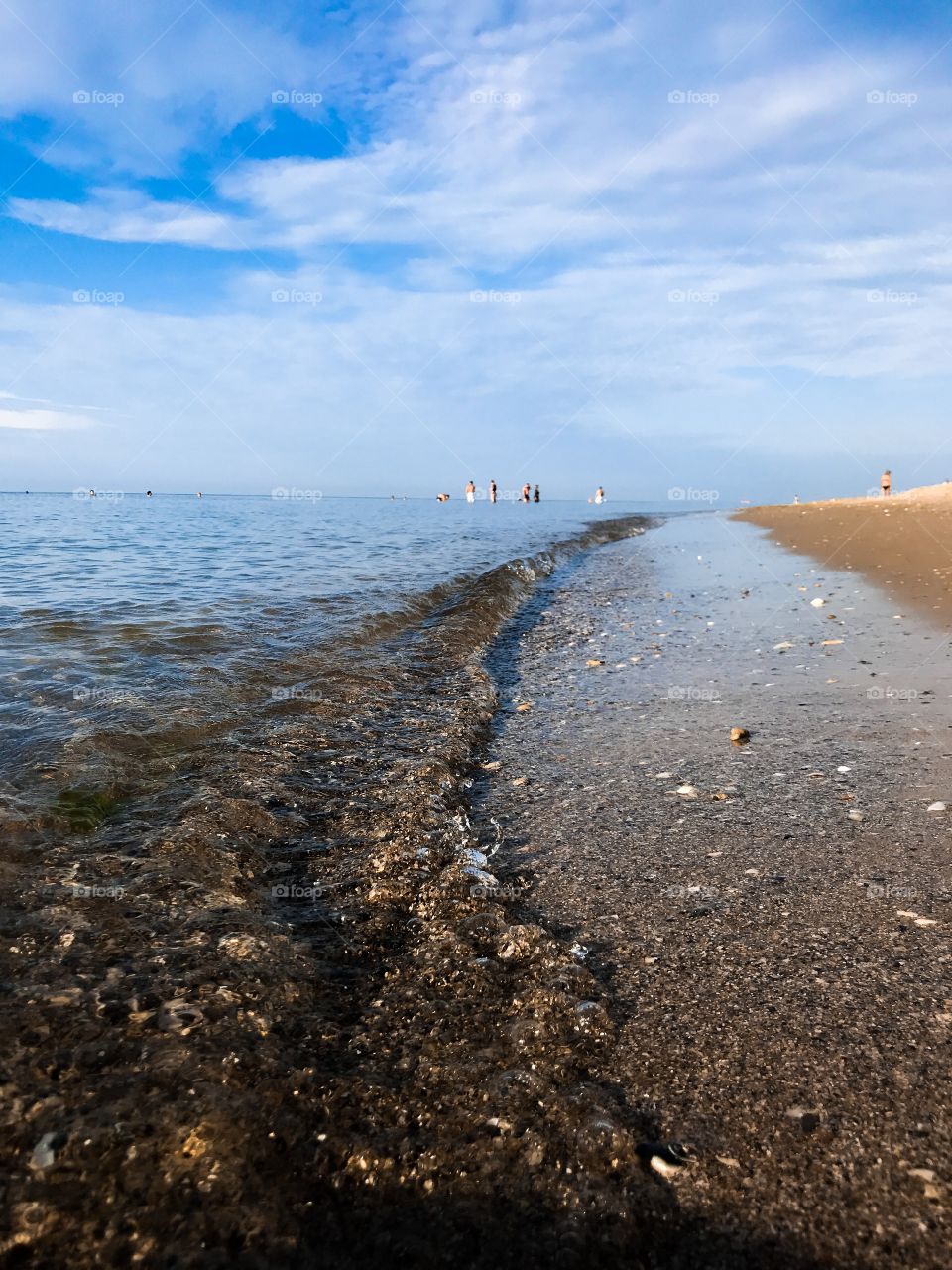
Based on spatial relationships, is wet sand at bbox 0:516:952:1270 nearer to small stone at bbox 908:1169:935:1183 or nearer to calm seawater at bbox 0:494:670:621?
small stone at bbox 908:1169:935:1183

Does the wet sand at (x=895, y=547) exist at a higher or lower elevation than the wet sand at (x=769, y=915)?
higher

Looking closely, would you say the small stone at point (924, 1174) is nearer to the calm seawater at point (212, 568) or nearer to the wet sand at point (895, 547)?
the wet sand at point (895, 547)

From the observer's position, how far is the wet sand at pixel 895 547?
48.0ft

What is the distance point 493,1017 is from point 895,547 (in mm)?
24523

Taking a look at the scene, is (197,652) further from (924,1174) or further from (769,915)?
(924,1174)

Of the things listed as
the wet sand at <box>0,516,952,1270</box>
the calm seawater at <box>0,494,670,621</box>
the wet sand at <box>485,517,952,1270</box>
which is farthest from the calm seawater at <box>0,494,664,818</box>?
the wet sand at <box>485,517,952,1270</box>

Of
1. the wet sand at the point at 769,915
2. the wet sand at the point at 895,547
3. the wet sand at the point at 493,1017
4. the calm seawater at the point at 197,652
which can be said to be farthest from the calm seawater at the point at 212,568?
the wet sand at the point at 895,547

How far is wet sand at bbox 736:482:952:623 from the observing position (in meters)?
14.6

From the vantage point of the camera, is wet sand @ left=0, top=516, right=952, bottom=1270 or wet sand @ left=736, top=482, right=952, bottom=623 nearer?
wet sand @ left=0, top=516, right=952, bottom=1270

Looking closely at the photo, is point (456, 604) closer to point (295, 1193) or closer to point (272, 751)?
point (272, 751)

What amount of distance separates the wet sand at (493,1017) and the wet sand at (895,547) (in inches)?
387

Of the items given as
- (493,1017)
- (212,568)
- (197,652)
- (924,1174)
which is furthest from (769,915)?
(212,568)

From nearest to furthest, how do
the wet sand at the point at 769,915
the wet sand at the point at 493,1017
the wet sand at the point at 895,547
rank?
the wet sand at the point at 493,1017 < the wet sand at the point at 769,915 < the wet sand at the point at 895,547

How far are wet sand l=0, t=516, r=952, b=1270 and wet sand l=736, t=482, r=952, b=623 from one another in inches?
387
